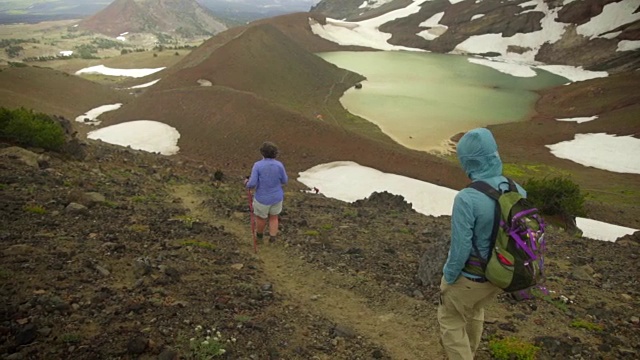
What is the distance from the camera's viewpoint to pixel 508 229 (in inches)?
160

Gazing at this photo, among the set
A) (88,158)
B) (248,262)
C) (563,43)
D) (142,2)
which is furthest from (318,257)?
(142,2)

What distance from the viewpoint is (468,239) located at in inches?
167

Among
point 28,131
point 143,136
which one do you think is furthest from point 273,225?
point 143,136

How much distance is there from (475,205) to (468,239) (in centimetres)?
35

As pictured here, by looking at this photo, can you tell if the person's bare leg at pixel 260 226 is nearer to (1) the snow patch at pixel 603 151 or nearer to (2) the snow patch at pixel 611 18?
(1) the snow patch at pixel 603 151

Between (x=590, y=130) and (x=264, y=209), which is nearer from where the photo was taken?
(x=264, y=209)

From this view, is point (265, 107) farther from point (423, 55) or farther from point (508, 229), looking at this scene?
point (423, 55)

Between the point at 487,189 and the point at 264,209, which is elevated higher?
the point at 487,189

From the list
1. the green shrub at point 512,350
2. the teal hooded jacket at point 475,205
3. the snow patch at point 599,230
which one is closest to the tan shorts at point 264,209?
the green shrub at point 512,350

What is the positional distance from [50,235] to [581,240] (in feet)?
42.9

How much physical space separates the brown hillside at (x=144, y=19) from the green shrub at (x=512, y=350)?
149 metres

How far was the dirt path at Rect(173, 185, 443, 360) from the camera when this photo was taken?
6102 millimetres

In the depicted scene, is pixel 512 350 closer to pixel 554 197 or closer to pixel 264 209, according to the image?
pixel 264 209

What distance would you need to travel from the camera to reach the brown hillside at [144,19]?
137 m
